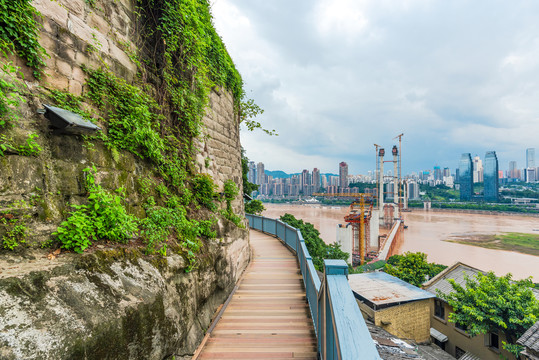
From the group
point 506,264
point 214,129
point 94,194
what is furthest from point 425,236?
point 94,194

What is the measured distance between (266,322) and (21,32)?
16.5 feet

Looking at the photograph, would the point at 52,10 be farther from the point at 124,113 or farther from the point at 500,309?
the point at 500,309

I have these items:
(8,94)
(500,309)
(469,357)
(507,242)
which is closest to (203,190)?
(8,94)

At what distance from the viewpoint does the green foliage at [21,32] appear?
2.29 metres

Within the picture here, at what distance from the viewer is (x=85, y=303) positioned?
2113mm

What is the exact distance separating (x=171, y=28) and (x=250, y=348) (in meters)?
5.62

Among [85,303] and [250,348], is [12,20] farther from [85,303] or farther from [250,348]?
[250,348]

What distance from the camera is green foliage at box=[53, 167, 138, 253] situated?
2436 millimetres

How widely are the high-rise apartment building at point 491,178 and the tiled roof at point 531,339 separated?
107 m

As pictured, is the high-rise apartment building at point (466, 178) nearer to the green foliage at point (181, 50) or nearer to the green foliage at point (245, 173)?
the green foliage at point (245, 173)

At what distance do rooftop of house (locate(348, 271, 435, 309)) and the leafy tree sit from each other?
252 cm

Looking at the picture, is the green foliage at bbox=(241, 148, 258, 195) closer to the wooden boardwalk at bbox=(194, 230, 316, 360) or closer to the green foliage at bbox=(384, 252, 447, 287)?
the wooden boardwalk at bbox=(194, 230, 316, 360)

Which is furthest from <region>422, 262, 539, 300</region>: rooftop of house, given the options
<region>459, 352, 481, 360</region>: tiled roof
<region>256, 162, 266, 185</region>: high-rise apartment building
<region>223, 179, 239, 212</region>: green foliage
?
<region>256, 162, 266, 185</region>: high-rise apartment building

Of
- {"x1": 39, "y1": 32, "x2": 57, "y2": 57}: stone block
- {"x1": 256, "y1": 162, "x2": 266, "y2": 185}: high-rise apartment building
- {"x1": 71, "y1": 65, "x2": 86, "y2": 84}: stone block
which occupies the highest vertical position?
{"x1": 256, "y1": 162, "x2": 266, "y2": 185}: high-rise apartment building
